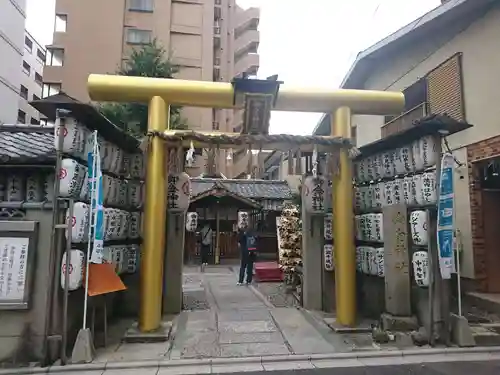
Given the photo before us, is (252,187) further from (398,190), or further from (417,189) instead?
(417,189)

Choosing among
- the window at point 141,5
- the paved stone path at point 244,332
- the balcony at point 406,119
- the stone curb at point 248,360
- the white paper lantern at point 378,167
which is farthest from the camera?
the window at point 141,5

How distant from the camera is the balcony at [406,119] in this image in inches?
484

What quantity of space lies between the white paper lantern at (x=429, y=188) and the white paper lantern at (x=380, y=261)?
160cm

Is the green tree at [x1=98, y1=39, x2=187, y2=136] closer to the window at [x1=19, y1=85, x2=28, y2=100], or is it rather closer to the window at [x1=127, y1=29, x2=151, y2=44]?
the window at [x1=127, y1=29, x2=151, y2=44]

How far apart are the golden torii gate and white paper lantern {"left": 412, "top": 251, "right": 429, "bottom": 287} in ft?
4.73

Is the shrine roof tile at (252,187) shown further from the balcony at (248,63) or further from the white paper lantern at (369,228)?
the balcony at (248,63)

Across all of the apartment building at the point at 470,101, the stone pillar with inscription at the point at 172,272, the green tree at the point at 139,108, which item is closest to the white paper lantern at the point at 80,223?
the stone pillar with inscription at the point at 172,272

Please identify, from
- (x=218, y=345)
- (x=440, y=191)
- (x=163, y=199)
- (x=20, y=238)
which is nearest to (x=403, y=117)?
(x=440, y=191)

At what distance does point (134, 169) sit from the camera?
9703mm

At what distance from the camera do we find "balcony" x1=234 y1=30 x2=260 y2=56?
141ft

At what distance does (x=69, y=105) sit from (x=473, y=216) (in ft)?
33.4

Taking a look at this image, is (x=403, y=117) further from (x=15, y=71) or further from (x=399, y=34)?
(x=15, y=71)

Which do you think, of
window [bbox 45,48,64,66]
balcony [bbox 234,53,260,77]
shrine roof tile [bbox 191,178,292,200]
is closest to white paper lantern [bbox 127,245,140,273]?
shrine roof tile [bbox 191,178,292,200]

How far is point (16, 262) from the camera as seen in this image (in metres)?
6.51
